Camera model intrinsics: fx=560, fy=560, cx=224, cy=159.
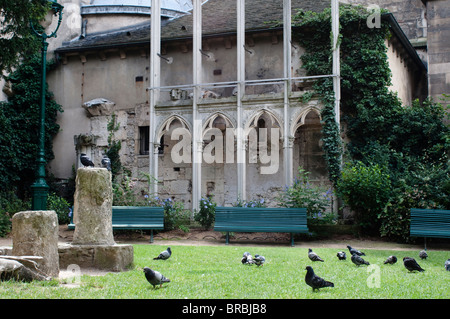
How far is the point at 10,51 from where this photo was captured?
55.0ft

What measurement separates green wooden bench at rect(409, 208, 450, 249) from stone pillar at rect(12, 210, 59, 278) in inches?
347

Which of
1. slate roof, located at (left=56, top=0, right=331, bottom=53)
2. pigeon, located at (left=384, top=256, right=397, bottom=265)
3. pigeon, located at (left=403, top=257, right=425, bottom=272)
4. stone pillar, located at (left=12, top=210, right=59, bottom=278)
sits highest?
slate roof, located at (left=56, top=0, right=331, bottom=53)

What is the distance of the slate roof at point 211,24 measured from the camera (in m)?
19.8

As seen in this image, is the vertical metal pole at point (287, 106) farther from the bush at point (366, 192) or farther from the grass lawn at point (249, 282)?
the grass lawn at point (249, 282)

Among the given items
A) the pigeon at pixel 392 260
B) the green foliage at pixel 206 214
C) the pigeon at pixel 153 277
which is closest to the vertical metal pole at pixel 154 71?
the green foliage at pixel 206 214

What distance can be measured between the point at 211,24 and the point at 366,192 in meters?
9.48

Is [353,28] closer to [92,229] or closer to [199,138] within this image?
[199,138]

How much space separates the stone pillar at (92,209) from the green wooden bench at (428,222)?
7693mm

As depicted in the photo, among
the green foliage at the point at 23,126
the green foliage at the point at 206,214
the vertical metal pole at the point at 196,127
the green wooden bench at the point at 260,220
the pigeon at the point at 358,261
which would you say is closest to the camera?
the pigeon at the point at 358,261

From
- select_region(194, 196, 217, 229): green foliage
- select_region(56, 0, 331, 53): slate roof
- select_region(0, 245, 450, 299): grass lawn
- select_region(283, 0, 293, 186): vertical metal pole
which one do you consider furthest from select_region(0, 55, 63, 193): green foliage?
select_region(0, 245, 450, 299): grass lawn

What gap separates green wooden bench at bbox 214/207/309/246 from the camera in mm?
14039

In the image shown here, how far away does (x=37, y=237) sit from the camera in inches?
293

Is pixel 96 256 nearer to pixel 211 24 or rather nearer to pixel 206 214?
pixel 206 214

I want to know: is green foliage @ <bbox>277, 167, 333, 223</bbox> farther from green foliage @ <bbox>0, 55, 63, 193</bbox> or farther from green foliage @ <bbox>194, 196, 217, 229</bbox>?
green foliage @ <bbox>0, 55, 63, 193</bbox>
